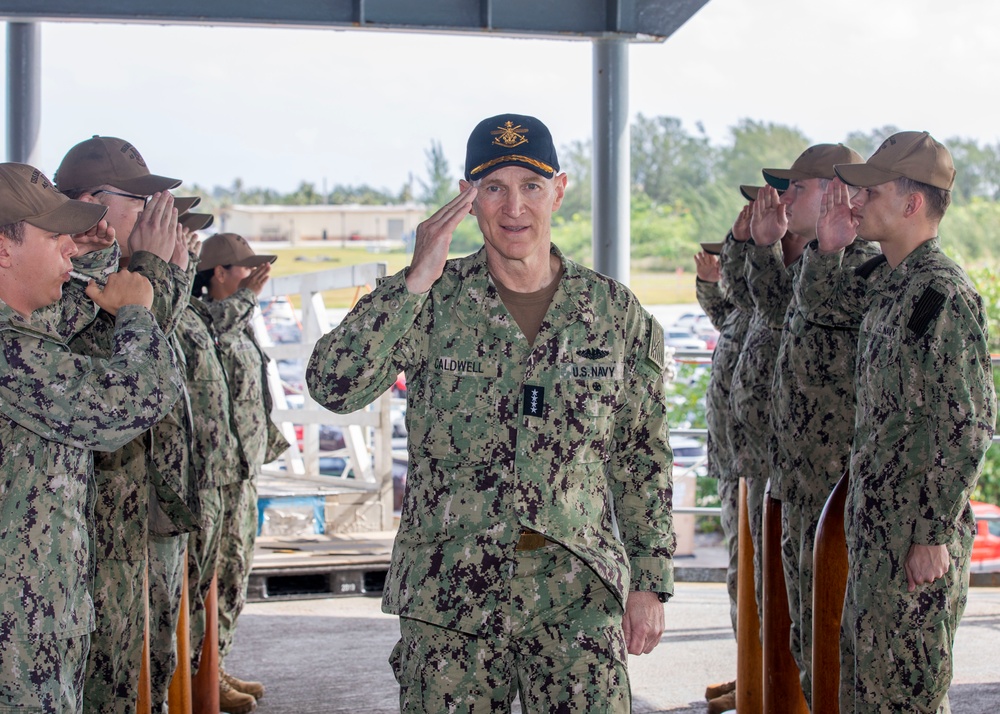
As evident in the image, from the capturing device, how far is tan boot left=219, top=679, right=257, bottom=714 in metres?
4.48

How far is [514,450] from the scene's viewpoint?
2.37 meters

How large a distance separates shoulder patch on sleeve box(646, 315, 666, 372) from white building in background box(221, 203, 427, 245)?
4233cm

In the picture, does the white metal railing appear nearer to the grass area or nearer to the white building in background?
the grass area

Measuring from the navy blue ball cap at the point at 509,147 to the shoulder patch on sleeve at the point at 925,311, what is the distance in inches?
41.6

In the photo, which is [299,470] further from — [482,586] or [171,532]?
[482,586]

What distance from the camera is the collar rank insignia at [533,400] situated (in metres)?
2.39

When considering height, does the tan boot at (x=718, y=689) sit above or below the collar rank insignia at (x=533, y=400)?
below

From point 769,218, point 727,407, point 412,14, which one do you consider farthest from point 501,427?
point 412,14

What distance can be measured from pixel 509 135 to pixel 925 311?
1.19 m

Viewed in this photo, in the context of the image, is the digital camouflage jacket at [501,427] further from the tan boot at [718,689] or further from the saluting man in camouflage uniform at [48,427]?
the tan boot at [718,689]

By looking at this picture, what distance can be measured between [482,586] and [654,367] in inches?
24.7

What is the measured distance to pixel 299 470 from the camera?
916 cm

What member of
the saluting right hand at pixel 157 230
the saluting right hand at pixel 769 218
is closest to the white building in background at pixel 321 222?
the saluting right hand at pixel 769 218

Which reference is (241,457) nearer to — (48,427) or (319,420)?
(48,427)
